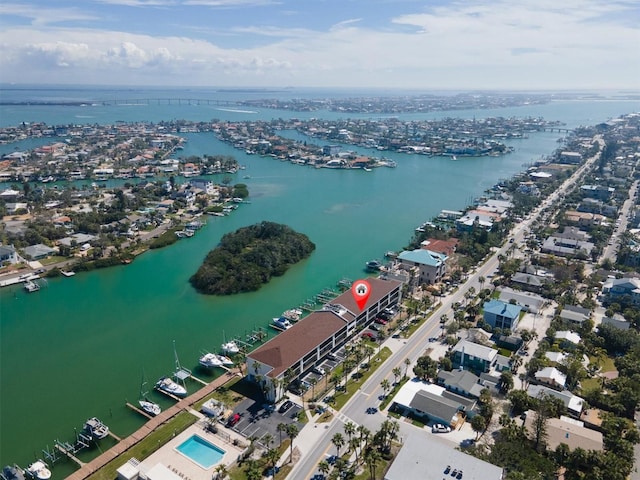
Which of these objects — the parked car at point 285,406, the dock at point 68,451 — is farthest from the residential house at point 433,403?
the dock at point 68,451

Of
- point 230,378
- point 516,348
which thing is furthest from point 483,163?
point 230,378

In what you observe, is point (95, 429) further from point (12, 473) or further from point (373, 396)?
point (373, 396)

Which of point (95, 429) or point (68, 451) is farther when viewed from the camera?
point (95, 429)

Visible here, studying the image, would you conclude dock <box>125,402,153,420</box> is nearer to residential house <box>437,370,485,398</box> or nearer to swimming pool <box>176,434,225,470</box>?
swimming pool <box>176,434,225,470</box>

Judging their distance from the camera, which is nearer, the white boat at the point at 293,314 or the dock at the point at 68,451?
the dock at the point at 68,451

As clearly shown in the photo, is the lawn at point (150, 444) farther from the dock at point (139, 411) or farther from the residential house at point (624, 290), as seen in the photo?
the residential house at point (624, 290)

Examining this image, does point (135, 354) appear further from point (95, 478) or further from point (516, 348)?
point (516, 348)

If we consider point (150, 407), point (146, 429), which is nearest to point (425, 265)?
point (150, 407)
